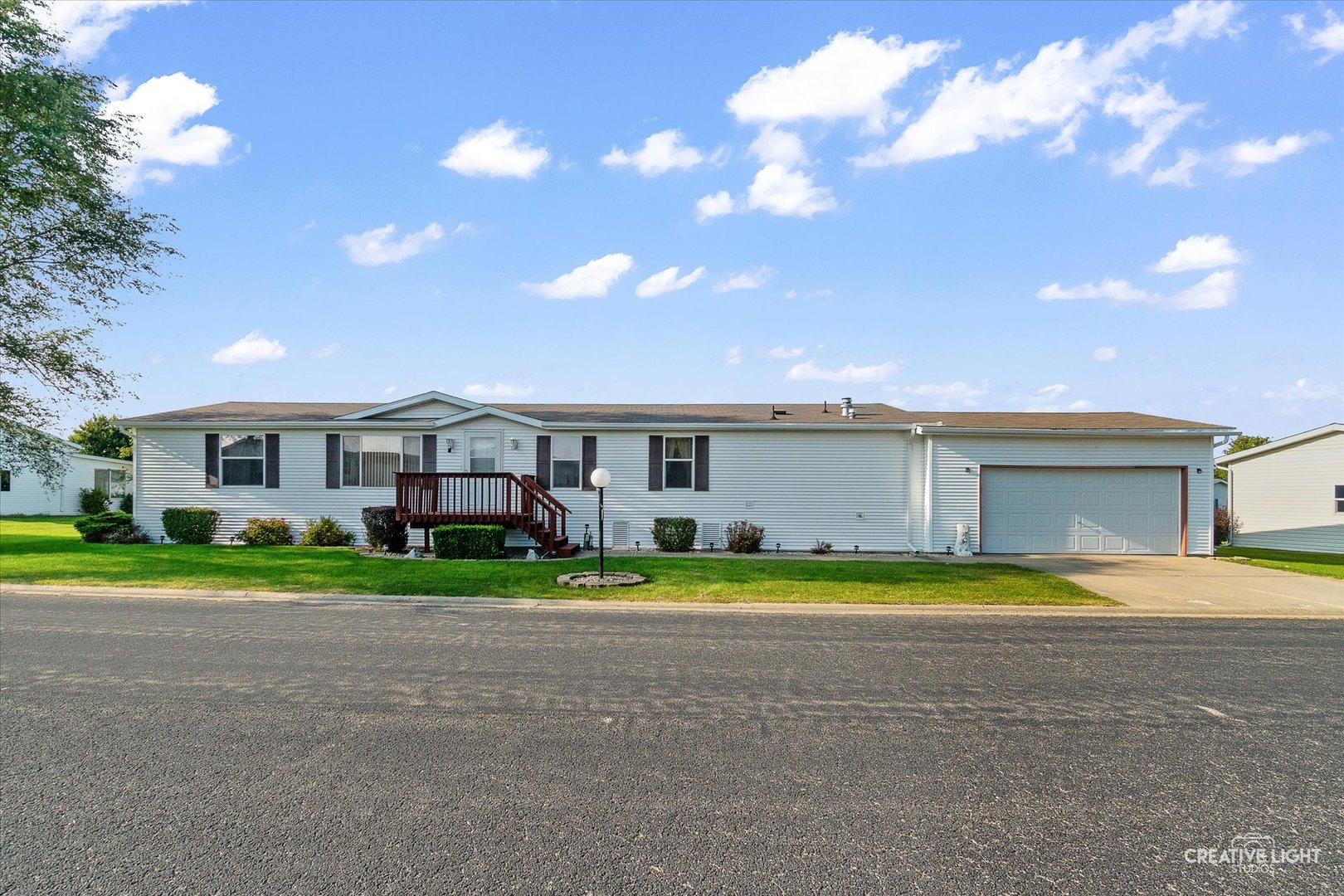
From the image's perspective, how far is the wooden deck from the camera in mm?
16047

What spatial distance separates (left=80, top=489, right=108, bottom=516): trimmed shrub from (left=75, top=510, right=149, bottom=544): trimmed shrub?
15.3 metres

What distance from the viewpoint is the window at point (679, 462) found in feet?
58.9

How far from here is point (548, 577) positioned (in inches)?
484

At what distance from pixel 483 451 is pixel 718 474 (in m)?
6.08

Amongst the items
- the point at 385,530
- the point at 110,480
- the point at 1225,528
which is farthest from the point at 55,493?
the point at 1225,528

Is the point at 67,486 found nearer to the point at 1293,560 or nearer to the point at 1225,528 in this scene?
the point at 1293,560

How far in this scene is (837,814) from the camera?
144 inches

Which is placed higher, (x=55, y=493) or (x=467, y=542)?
(x=55, y=493)

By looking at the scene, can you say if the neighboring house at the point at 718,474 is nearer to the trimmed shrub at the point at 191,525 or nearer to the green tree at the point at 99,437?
the trimmed shrub at the point at 191,525

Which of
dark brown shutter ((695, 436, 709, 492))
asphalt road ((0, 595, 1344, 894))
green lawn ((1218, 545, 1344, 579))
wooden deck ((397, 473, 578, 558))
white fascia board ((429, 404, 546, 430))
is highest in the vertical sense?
white fascia board ((429, 404, 546, 430))

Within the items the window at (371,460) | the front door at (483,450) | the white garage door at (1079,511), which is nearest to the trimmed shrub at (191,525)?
the window at (371,460)

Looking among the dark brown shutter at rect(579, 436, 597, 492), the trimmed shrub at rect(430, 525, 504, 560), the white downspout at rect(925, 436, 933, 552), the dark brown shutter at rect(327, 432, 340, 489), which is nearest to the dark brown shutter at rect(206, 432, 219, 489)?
the dark brown shutter at rect(327, 432, 340, 489)

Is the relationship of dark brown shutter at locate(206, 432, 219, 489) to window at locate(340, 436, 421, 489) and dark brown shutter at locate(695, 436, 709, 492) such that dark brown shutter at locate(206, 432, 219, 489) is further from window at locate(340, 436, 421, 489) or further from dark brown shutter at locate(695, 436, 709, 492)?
dark brown shutter at locate(695, 436, 709, 492)

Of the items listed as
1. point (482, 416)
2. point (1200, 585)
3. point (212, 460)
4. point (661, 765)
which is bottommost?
point (1200, 585)
